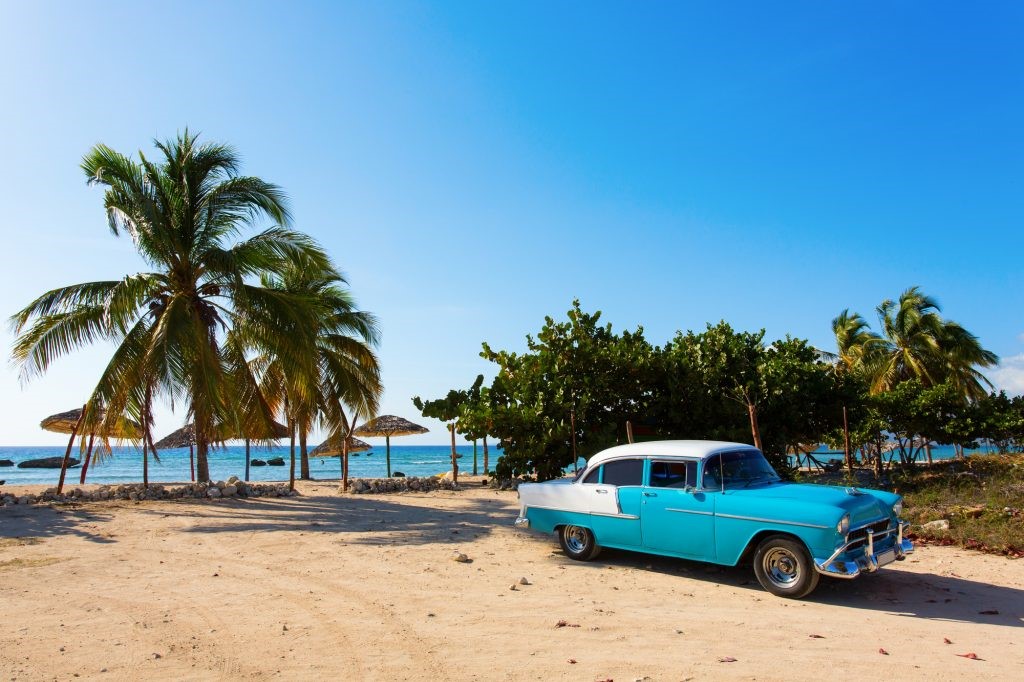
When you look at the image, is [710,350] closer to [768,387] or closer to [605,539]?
[768,387]

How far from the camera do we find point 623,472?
8430mm

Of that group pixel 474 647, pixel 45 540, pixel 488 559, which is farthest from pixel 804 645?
pixel 45 540

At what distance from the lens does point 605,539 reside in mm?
8492

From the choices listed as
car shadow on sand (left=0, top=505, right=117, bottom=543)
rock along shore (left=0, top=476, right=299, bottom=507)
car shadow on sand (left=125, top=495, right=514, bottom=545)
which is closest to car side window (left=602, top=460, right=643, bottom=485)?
car shadow on sand (left=125, top=495, right=514, bottom=545)

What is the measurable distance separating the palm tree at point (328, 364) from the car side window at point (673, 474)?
34.7ft

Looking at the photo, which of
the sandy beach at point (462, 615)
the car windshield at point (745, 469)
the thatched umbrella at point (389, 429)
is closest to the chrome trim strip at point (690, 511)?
the car windshield at point (745, 469)

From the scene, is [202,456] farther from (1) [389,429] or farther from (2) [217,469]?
(2) [217,469]

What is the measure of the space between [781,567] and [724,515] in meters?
0.78

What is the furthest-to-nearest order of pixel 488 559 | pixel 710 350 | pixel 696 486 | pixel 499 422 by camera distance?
pixel 710 350, pixel 499 422, pixel 488 559, pixel 696 486

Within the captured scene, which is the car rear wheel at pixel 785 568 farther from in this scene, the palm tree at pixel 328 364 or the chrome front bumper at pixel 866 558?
the palm tree at pixel 328 364

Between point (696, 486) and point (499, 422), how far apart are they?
541cm

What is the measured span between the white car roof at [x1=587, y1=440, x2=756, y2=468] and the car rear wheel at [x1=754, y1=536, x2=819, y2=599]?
1189 millimetres

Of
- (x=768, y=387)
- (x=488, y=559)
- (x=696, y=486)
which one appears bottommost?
(x=488, y=559)

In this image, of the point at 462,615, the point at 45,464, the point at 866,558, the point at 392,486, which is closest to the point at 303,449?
the point at 392,486
